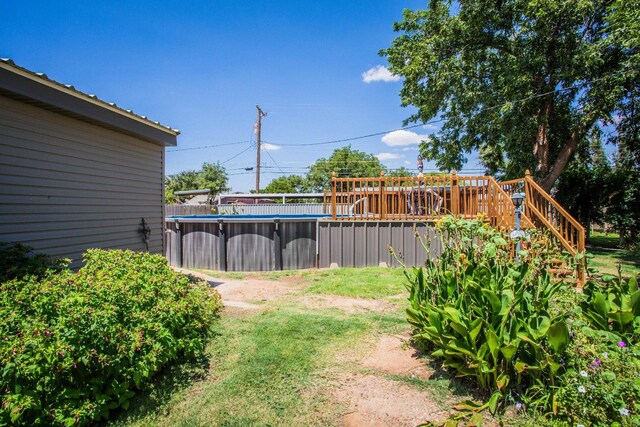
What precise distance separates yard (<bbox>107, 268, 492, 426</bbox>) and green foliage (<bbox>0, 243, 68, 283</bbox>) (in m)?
1.52

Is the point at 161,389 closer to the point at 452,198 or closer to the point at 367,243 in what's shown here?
the point at 367,243

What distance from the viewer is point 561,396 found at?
6.84 ft

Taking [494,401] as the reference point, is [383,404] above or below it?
below

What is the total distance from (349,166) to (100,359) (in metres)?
46.8

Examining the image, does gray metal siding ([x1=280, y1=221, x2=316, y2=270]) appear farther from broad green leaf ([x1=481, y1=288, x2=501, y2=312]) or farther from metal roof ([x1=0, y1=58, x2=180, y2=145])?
broad green leaf ([x1=481, y1=288, x2=501, y2=312])

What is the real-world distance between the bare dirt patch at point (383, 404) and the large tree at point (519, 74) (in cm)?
1051

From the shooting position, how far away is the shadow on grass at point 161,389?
227 centimetres

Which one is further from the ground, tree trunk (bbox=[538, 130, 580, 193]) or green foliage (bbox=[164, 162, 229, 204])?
green foliage (bbox=[164, 162, 229, 204])

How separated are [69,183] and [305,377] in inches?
160

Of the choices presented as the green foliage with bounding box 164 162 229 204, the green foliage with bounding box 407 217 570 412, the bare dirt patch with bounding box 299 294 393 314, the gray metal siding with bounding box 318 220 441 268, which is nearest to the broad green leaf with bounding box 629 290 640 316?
the green foliage with bounding box 407 217 570 412

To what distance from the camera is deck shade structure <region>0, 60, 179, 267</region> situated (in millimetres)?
3678

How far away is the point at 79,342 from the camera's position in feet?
6.77

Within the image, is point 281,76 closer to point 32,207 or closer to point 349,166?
point 32,207

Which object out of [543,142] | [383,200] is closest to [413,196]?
[383,200]
